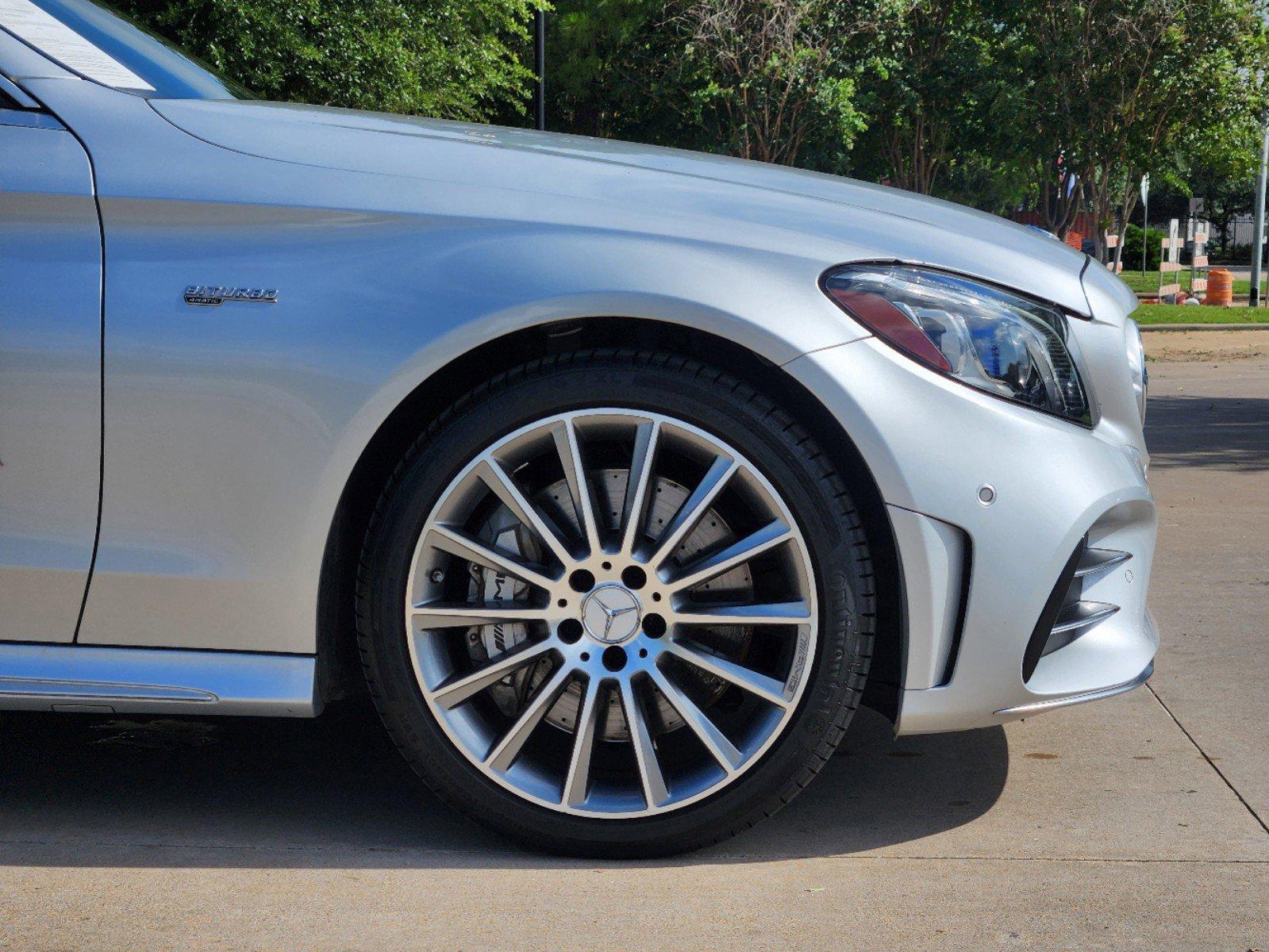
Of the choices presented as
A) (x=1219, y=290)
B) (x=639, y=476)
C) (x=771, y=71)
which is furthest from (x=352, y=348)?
(x=1219, y=290)

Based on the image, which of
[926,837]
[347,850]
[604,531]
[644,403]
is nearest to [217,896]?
[347,850]

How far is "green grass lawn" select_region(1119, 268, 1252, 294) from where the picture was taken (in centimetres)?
3563

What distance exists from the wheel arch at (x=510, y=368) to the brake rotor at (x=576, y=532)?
0.23m

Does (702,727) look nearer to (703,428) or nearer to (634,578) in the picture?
(634,578)

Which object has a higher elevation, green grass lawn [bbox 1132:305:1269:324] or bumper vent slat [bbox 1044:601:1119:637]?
bumper vent slat [bbox 1044:601:1119:637]

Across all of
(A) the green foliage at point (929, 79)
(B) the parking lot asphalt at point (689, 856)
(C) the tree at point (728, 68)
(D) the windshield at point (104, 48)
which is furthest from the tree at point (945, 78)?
(D) the windshield at point (104, 48)

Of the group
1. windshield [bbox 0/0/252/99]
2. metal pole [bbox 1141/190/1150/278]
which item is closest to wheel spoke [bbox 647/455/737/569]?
windshield [bbox 0/0/252/99]

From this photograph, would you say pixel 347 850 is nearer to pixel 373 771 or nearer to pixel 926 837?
pixel 373 771

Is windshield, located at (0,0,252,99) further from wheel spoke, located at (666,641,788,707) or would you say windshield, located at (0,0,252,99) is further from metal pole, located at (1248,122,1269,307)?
metal pole, located at (1248,122,1269,307)

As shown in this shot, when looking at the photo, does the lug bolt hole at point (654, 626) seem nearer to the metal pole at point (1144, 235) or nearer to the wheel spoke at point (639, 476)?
the wheel spoke at point (639, 476)

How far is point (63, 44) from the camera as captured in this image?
292 centimetres

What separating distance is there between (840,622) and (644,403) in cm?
52

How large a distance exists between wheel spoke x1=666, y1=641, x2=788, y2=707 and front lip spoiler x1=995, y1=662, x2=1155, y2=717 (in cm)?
41

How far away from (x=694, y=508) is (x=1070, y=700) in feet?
2.60
